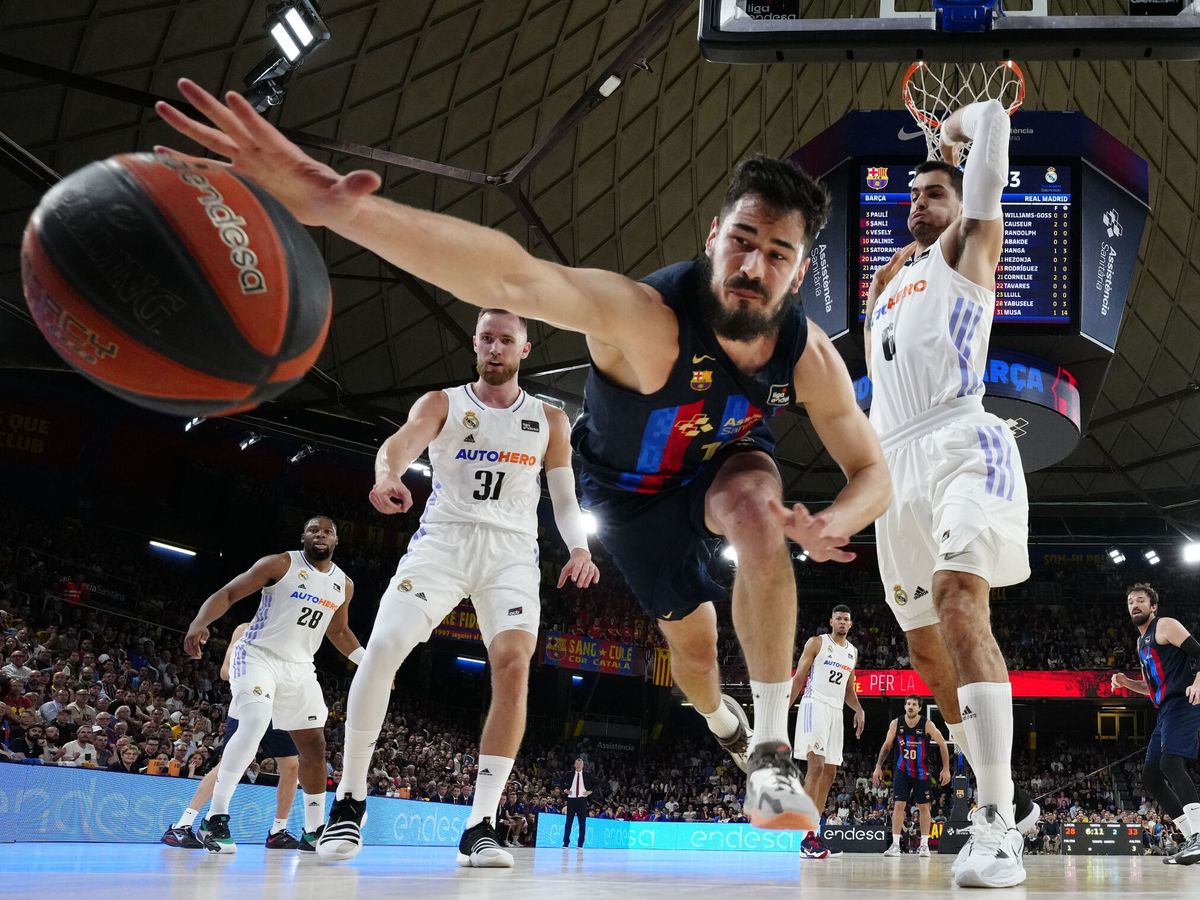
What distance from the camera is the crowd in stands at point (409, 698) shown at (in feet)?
43.4

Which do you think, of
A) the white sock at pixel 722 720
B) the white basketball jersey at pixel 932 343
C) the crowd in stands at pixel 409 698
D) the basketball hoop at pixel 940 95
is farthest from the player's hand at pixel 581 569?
the crowd in stands at pixel 409 698

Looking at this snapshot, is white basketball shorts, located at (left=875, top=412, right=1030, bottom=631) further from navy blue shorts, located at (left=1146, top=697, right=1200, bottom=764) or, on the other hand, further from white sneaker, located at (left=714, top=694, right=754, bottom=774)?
navy blue shorts, located at (left=1146, top=697, right=1200, bottom=764)

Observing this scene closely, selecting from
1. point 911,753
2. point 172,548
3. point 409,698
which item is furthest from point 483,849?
point 409,698

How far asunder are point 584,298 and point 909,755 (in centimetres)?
1226

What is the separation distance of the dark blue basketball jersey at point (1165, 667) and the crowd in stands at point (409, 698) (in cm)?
1026

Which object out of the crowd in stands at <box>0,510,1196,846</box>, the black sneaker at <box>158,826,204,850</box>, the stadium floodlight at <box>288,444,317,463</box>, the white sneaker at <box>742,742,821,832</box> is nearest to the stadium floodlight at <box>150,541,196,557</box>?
the crowd in stands at <box>0,510,1196,846</box>

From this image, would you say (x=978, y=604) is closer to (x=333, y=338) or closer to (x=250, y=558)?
(x=333, y=338)

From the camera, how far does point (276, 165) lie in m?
2.41

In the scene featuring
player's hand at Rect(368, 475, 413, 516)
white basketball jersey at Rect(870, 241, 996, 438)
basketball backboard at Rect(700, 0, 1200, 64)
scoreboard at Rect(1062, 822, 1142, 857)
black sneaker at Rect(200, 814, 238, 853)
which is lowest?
scoreboard at Rect(1062, 822, 1142, 857)

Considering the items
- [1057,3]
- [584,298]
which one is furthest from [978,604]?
[1057,3]

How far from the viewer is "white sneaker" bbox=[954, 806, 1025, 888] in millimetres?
3535

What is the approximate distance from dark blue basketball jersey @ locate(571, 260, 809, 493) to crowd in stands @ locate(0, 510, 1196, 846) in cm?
964

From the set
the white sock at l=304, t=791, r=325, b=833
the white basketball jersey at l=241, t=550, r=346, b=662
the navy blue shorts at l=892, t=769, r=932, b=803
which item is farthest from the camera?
the navy blue shorts at l=892, t=769, r=932, b=803

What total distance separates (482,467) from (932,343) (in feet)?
8.15
